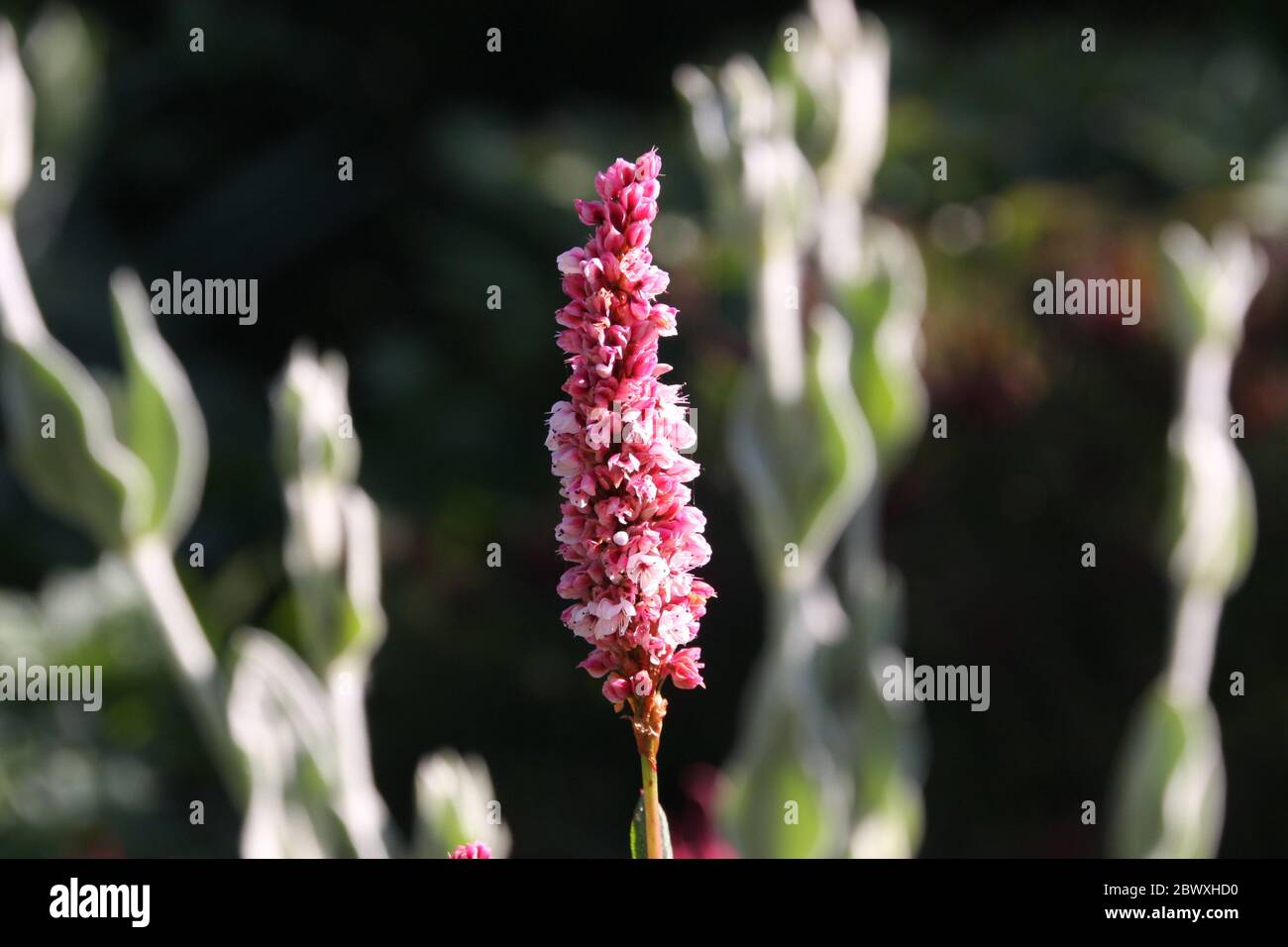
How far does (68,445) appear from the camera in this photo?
3.52ft

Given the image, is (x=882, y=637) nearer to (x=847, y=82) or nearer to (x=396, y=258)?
(x=847, y=82)

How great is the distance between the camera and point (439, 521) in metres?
2.46

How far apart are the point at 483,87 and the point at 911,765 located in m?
2.91

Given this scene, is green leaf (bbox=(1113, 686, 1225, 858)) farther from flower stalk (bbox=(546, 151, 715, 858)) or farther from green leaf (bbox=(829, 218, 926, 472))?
flower stalk (bbox=(546, 151, 715, 858))

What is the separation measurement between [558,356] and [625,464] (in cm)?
237

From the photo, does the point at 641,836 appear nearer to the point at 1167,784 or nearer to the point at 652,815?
the point at 652,815

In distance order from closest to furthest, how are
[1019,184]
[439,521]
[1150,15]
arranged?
1. [439,521]
2. [1019,184]
3. [1150,15]

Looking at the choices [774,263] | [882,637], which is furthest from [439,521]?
[774,263]

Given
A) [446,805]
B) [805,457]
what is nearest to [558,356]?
[805,457]

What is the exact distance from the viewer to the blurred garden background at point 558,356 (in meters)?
1.90

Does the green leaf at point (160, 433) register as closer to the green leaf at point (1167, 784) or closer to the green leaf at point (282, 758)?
the green leaf at point (282, 758)

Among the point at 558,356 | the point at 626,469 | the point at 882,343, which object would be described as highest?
the point at 558,356

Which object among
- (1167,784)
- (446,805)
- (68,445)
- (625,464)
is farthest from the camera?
(1167,784)

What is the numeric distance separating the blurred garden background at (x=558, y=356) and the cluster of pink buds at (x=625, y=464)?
0.87 m
